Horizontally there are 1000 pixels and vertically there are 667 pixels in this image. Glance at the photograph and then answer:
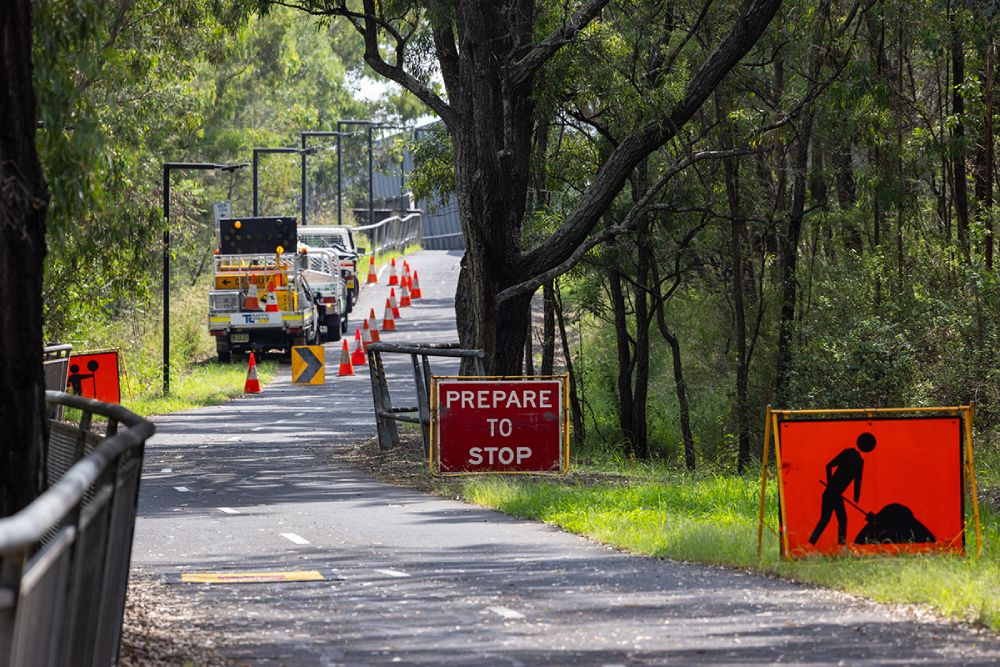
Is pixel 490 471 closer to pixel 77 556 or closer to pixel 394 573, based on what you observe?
pixel 394 573

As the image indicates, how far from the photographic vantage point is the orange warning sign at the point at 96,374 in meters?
22.3

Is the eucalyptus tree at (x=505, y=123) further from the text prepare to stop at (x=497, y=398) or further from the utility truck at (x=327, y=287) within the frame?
the utility truck at (x=327, y=287)

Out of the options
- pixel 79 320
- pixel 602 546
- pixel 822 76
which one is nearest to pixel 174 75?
pixel 79 320

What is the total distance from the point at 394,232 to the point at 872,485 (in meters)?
72.3

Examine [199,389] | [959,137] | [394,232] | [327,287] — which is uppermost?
[394,232]

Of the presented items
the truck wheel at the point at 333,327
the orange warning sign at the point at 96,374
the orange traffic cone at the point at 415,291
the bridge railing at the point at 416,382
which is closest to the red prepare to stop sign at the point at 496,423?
the bridge railing at the point at 416,382

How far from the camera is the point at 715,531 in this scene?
12438 millimetres

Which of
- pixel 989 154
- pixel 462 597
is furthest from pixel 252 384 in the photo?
pixel 462 597

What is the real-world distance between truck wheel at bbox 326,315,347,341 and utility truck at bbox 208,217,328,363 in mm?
4038

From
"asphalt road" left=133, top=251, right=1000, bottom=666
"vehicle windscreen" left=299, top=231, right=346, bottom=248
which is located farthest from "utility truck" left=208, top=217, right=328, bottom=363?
"asphalt road" left=133, top=251, right=1000, bottom=666

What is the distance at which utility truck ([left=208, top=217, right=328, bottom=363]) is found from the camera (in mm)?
39781

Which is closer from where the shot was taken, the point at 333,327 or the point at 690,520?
the point at 690,520

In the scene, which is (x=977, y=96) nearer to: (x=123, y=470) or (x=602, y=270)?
(x=602, y=270)

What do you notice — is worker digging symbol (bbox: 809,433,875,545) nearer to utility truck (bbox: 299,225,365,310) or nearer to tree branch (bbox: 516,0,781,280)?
tree branch (bbox: 516,0,781,280)
